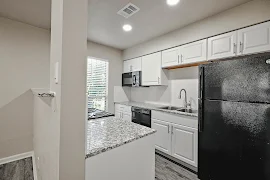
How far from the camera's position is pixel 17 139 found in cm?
249

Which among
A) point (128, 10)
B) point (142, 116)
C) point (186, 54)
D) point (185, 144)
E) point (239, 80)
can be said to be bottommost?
point (185, 144)

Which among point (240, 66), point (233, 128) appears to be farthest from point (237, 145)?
point (240, 66)

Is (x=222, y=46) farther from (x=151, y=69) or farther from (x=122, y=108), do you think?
(x=122, y=108)

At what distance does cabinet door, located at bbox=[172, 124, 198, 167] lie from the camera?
212 centimetres

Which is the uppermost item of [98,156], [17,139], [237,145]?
[98,156]

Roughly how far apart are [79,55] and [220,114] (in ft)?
5.56

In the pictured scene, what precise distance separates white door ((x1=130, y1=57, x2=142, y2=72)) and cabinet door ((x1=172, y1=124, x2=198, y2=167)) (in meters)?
1.73

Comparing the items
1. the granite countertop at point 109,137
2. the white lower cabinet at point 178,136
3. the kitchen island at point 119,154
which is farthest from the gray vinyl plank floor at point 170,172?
the granite countertop at point 109,137

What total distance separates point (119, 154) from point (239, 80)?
148cm

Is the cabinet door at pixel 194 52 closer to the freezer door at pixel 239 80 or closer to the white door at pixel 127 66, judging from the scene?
the freezer door at pixel 239 80

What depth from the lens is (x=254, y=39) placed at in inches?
68.3

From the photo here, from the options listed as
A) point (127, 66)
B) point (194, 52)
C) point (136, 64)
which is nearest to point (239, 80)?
point (194, 52)

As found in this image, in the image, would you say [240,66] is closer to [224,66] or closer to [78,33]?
[224,66]

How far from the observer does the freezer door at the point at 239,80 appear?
1345 millimetres
